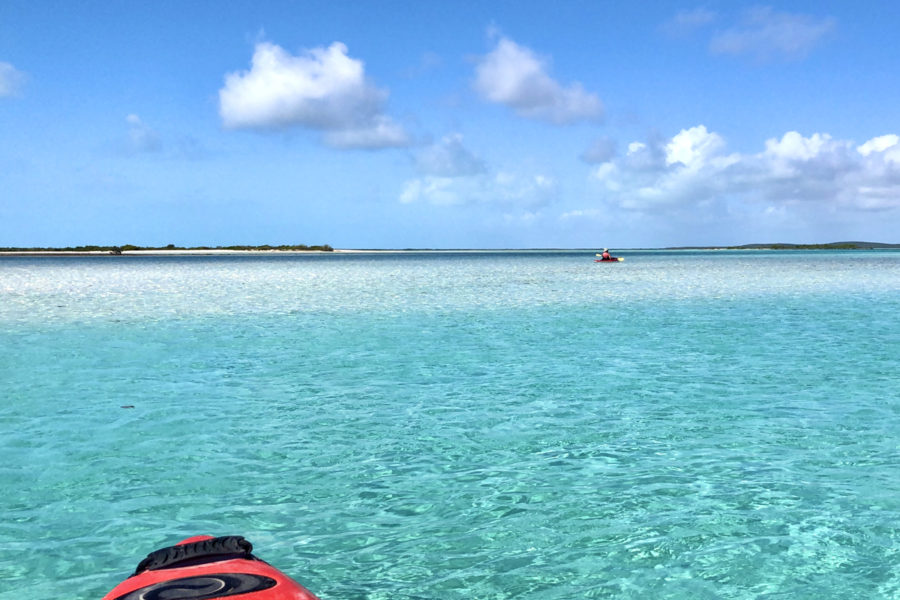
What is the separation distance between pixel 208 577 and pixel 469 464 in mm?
4663

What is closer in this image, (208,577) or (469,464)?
A: (208,577)

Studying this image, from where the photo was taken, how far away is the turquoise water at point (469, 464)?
20.3 feet

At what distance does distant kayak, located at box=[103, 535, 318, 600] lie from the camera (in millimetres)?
4398

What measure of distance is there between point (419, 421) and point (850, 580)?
6.39 meters

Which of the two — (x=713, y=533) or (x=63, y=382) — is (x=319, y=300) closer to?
(x=63, y=382)

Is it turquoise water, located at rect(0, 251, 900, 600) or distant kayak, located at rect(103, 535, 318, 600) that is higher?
distant kayak, located at rect(103, 535, 318, 600)

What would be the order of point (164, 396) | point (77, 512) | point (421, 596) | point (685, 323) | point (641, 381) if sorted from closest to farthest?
1. point (421, 596)
2. point (77, 512)
3. point (164, 396)
4. point (641, 381)
5. point (685, 323)

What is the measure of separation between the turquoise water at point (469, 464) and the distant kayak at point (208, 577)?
1.03m

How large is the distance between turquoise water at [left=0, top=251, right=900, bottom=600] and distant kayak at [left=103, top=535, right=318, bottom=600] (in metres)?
1.03

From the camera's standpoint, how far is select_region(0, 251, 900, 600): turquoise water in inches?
244

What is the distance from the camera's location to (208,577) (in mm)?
4633

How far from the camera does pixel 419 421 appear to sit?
11.0 metres

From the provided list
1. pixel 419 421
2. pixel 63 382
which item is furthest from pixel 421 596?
pixel 63 382

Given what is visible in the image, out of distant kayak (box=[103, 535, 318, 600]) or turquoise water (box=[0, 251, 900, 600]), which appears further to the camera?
turquoise water (box=[0, 251, 900, 600])
